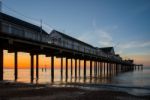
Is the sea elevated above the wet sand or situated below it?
below

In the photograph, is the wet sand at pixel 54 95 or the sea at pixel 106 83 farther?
the sea at pixel 106 83

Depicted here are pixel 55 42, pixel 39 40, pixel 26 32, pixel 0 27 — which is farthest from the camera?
pixel 55 42

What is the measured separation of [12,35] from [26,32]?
2824mm

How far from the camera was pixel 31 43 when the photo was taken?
18859 mm

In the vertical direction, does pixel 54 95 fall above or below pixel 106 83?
above

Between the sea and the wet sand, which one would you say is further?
the sea

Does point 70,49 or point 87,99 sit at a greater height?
point 70,49

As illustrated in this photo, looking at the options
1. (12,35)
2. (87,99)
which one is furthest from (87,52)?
(87,99)

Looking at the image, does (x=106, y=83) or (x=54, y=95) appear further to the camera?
(x=106, y=83)

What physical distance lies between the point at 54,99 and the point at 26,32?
8898 mm

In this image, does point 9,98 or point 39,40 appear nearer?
point 9,98

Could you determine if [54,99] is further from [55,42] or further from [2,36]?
[55,42]

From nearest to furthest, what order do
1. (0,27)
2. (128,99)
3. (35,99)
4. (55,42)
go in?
(35,99) < (128,99) < (0,27) < (55,42)

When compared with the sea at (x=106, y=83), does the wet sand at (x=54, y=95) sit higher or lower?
higher
